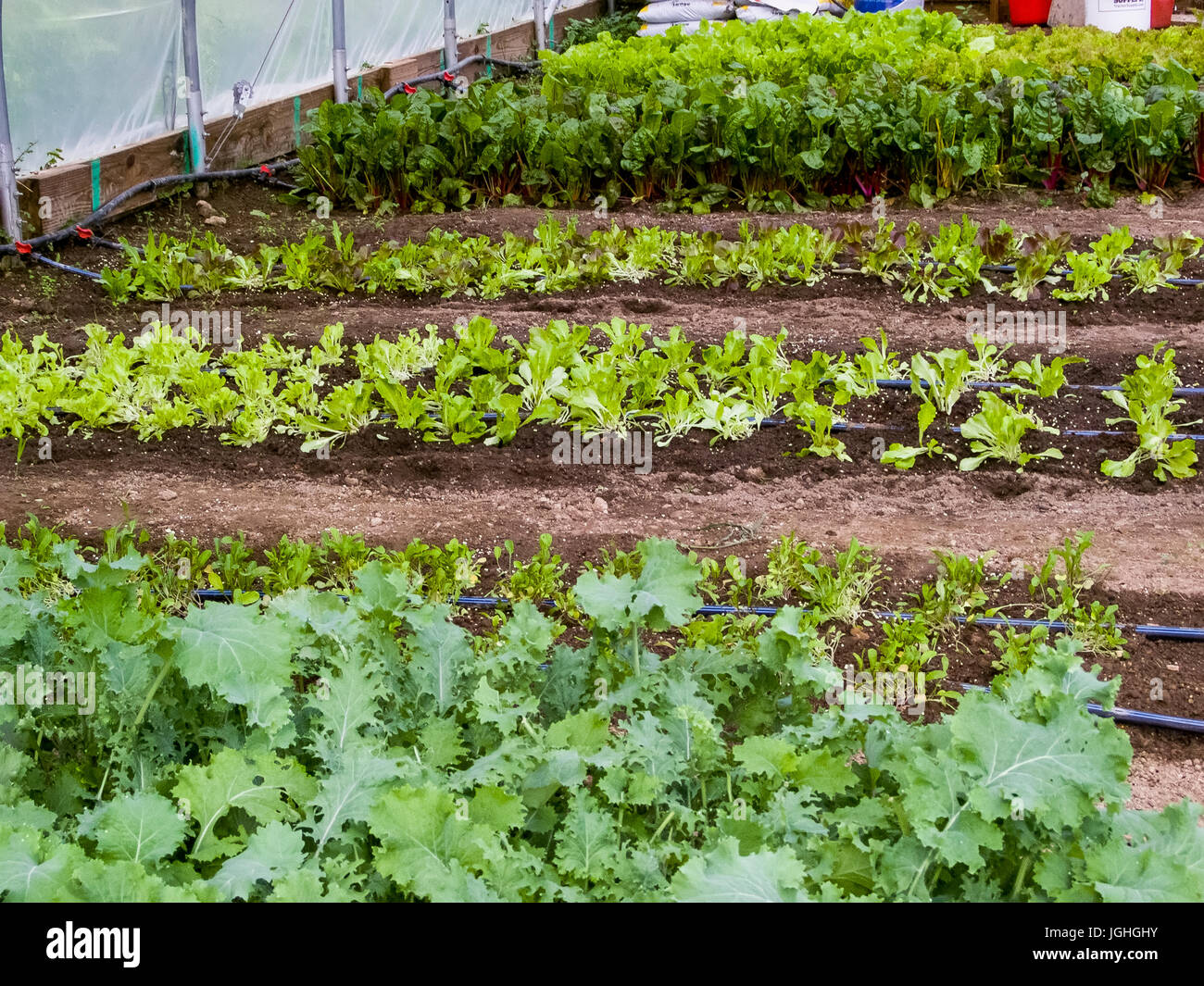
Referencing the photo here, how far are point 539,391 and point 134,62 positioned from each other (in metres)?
5.01

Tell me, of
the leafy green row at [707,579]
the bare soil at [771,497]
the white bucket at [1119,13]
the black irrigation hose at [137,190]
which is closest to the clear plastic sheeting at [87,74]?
the black irrigation hose at [137,190]

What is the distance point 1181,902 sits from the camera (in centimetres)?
163

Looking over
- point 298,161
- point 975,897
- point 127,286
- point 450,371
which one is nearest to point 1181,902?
point 975,897

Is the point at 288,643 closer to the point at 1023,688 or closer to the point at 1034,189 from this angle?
the point at 1023,688

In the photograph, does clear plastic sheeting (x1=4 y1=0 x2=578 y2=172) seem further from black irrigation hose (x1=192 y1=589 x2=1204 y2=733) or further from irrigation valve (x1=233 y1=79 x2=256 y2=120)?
black irrigation hose (x1=192 y1=589 x2=1204 y2=733)

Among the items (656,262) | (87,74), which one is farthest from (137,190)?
(656,262)

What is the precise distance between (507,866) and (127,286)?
240 inches

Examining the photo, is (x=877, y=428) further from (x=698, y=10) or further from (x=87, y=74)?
(x=698, y=10)

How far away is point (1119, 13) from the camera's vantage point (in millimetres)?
15039

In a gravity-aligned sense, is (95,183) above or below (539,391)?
above

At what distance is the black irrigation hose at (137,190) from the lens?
7.30 metres

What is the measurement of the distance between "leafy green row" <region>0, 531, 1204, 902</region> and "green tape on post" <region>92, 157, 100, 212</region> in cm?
617

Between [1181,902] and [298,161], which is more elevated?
[298,161]
